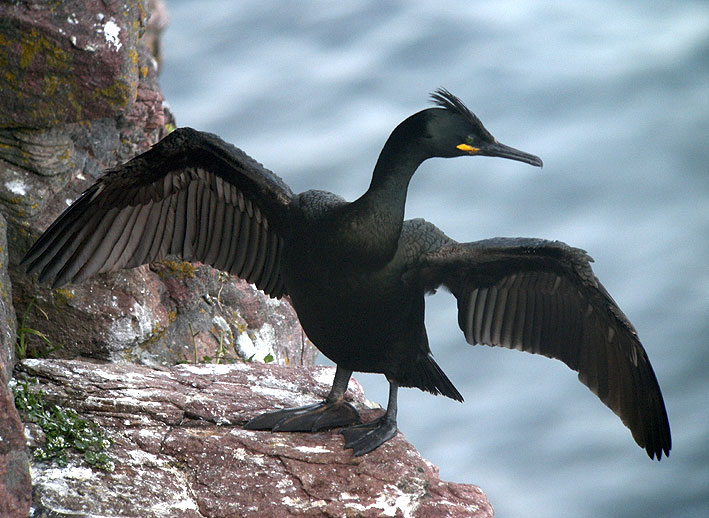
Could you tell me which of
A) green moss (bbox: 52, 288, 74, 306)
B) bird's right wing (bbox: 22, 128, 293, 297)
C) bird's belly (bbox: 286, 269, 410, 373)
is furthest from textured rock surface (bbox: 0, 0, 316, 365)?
bird's belly (bbox: 286, 269, 410, 373)

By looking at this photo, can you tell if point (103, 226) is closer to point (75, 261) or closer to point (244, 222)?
point (75, 261)

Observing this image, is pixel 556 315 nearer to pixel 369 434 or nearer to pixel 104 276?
pixel 369 434

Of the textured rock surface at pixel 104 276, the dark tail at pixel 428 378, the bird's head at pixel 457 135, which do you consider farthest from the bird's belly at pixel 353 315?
the textured rock surface at pixel 104 276

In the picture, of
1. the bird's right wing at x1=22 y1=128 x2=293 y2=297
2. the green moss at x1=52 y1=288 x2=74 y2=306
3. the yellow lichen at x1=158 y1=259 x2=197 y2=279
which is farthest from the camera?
the yellow lichen at x1=158 y1=259 x2=197 y2=279

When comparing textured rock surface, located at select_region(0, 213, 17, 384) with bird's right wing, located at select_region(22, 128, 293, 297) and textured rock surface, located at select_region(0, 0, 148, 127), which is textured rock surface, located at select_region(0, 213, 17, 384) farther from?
textured rock surface, located at select_region(0, 0, 148, 127)

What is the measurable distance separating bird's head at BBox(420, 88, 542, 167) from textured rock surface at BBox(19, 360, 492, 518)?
1414 millimetres

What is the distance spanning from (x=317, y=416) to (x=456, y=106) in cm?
161

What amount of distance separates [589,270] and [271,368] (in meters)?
1.98

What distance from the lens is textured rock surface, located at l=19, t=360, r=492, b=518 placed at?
3979 millimetres

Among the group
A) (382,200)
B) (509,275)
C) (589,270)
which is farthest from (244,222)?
(589,270)

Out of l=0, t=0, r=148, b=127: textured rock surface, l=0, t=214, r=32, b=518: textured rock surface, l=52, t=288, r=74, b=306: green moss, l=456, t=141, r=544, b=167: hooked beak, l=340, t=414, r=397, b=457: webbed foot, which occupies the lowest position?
l=0, t=214, r=32, b=518: textured rock surface

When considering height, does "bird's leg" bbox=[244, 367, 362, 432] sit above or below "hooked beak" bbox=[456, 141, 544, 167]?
below

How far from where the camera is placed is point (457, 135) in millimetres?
4379

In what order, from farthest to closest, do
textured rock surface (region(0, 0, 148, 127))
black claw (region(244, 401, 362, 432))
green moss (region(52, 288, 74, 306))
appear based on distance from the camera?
green moss (region(52, 288, 74, 306)) → textured rock surface (region(0, 0, 148, 127)) → black claw (region(244, 401, 362, 432))
